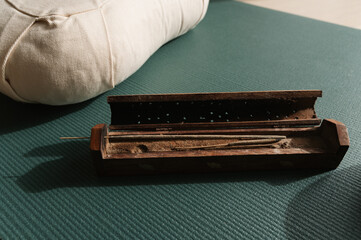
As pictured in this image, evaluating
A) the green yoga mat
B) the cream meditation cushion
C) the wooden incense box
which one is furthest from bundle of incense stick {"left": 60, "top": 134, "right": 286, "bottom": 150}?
the cream meditation cushion

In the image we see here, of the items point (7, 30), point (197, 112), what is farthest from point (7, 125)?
point (197, 112)

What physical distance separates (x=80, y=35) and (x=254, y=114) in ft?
2.13

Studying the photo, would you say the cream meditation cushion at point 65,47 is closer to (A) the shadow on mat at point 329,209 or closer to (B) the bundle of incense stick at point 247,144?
(B) the bundle of incense stick at point 247,144

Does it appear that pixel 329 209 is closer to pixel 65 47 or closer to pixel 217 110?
pixel 217 110

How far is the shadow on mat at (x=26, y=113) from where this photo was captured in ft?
3.94

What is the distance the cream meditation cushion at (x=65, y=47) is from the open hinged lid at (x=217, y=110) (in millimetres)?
208

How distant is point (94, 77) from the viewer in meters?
1.15

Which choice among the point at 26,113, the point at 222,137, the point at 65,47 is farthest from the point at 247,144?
the point at 26,113

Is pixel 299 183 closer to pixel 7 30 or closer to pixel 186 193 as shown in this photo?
pixel 186 193

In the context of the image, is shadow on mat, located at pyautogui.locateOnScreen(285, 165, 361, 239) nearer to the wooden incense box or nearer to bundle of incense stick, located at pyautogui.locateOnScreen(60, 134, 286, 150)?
the wooden incense box

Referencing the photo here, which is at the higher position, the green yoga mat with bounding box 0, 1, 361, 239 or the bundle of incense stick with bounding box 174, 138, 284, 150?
the bundle of incense stick with bounding box 174, 138, 284, 150

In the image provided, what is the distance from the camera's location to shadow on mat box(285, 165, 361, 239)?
896 mm

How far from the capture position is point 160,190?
996 mm

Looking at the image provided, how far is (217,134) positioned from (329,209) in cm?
40
